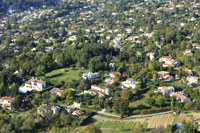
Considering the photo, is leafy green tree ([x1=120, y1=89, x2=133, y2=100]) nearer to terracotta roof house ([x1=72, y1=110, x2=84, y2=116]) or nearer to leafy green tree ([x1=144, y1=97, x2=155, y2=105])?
leafy green tree ([x1=144, y1=97, x2=155, y2=105])

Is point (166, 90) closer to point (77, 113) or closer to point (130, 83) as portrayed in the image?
point (130, 83)

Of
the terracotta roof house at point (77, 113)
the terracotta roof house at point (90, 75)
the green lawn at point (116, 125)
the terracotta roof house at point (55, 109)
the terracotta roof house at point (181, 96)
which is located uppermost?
the terracotta roof house at point (90, 75)

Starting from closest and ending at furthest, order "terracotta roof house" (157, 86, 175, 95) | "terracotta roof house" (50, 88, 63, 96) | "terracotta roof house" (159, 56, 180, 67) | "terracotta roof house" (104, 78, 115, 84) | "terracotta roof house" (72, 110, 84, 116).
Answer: "terracotta roof house" (72, 110, 84, 116) → "terracotta roof house" (157, 86, 175, 95) → "terracotta roof house" (50, 88, 63, 96) → "terracotta roof house" (104, 78, 115, 84) → "terracotta roof house" (159, 56, 180, 67)

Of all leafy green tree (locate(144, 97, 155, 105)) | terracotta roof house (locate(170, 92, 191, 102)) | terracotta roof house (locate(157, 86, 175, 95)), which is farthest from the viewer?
terracotta roof house (locate(157, 86, 175, 95))

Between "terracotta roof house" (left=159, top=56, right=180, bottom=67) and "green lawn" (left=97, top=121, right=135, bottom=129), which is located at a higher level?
"terracotta roof house" (left=159, top=56, right=180, bottom=67)

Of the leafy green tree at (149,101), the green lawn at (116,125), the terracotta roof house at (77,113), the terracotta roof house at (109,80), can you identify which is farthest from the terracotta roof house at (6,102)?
the leafy green tree at (149,101)

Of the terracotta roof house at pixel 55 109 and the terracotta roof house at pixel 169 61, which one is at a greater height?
the terracotta roof house at pixel 169 61

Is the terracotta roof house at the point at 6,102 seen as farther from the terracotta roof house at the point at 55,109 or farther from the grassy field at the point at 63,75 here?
the grassy field at the point at 63,75

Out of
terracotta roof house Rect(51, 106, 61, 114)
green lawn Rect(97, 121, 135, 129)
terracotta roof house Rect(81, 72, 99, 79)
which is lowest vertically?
green lawn Rect(97, 121, 135, 129)

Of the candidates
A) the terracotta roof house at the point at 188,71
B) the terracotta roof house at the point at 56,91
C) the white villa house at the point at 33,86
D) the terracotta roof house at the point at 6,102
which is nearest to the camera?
the terracotta roof house at the point at 6,102

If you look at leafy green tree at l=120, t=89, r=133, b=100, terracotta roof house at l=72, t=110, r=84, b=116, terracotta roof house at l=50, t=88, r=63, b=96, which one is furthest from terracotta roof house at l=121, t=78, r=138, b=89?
terracotta roof house at l=72, t=110, r=84, b=116
